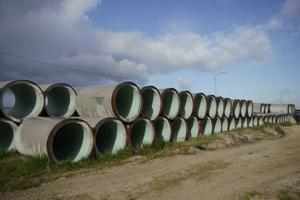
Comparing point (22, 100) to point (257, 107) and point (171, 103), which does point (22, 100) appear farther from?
point (257, 107)

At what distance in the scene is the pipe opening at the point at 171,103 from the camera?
17.1 metres

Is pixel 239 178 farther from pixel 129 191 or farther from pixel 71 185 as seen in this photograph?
pixel 71 185

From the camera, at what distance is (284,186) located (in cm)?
827

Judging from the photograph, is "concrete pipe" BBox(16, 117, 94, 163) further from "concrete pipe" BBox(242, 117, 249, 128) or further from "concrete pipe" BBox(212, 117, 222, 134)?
"concrete pipe" BBox(242, 117, 249, 128)

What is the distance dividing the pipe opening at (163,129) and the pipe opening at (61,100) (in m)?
4.45

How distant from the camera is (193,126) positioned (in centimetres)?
1973

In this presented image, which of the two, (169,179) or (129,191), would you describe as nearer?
(129,191)

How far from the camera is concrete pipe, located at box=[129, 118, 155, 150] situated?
14.5 meters

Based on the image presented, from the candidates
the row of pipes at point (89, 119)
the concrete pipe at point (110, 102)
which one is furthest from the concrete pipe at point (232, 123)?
the concrete pipe at point (110, 102)

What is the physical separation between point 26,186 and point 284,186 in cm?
684

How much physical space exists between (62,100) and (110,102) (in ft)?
15.3

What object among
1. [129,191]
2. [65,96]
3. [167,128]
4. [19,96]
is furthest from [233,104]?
[129,191]

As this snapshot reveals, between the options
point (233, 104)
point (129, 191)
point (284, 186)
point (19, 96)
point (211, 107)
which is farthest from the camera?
point (233, 104)

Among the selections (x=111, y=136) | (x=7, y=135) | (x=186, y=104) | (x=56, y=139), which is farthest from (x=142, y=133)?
(x=7, y=135)
